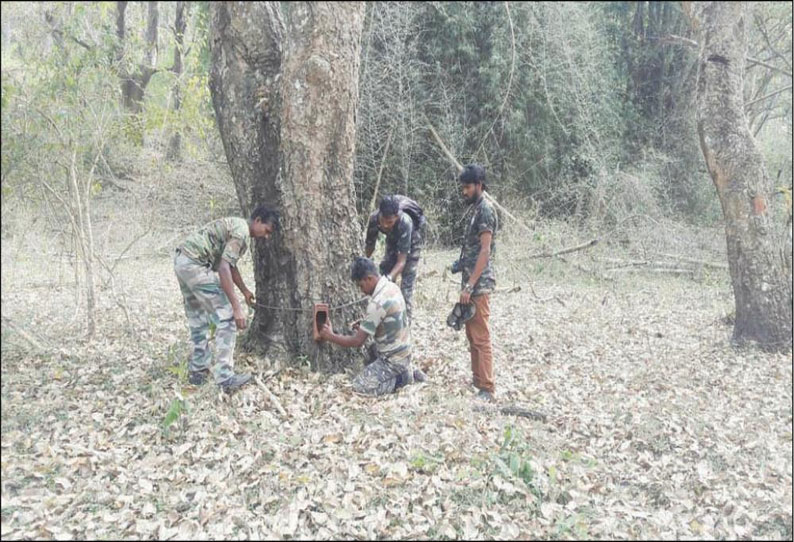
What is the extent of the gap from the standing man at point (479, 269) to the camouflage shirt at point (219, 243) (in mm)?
1755

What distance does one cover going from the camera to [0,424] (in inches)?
112

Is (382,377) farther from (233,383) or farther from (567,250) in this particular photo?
(567,250)

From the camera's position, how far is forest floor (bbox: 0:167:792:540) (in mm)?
3252

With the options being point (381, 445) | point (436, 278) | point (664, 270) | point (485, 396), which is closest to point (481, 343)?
point (485, 396)

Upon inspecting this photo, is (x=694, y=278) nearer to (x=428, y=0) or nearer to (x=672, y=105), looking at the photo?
(x=672, y=105)

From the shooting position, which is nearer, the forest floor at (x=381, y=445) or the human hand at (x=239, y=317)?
the forest floor at (x=381, y=445)

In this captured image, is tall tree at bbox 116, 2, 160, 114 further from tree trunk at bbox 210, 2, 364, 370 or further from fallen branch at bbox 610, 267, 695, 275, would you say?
fallen branch at bbox 610, 267, 695, 275

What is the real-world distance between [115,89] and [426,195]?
6.59m

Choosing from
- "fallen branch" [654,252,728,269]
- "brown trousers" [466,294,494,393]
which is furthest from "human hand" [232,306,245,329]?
"fallen branch" [654,252,728,269]

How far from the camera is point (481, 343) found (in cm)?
515

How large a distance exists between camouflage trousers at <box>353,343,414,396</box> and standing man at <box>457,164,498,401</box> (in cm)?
60

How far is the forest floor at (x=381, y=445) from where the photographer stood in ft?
10.7

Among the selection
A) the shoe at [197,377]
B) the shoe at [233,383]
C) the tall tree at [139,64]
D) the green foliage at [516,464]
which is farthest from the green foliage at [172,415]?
the tall tree at [139,64]

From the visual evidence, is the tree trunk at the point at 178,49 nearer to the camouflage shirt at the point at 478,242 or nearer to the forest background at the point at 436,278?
the forest background at the point at 436,278
